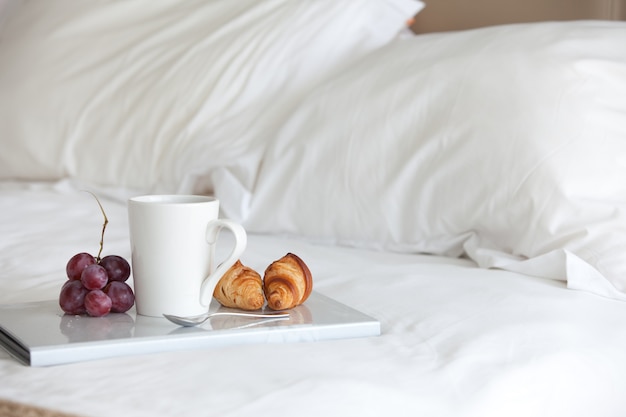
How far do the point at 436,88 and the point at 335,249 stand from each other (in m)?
0.26

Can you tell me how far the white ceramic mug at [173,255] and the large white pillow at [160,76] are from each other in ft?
1.82

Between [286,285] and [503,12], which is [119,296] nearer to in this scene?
[286,285]

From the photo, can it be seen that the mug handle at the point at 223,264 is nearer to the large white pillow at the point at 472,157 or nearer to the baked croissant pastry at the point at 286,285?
the baked croissant pastry at the point at 286,285

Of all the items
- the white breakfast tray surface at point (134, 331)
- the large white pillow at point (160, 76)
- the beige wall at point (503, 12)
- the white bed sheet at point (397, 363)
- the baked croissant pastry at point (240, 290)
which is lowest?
the white bed sheet at point (397, 363)

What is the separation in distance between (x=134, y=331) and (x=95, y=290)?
6 centimetres

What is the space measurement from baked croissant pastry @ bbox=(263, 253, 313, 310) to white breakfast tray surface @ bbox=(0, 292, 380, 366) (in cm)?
1

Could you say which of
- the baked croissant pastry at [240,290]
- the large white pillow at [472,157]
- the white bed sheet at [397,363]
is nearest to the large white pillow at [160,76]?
the large white pillow at [472,157]

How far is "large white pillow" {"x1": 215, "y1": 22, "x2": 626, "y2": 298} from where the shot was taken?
3.25 feet

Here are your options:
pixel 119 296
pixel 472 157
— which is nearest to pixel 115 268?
pixel 119 296

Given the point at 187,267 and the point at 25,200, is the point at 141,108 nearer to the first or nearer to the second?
the point at 25,200

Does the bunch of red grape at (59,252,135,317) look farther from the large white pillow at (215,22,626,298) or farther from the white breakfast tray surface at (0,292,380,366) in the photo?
the large white pillow at (215,22,626,298)

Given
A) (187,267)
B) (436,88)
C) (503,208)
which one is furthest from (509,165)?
(187,267)

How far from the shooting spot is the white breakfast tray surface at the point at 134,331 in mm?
655

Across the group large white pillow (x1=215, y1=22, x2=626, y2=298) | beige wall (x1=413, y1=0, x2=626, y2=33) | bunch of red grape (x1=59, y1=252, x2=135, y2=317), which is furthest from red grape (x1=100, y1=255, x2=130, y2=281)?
beige wall (x1=413, y1=0, x2=626, y2=33)
